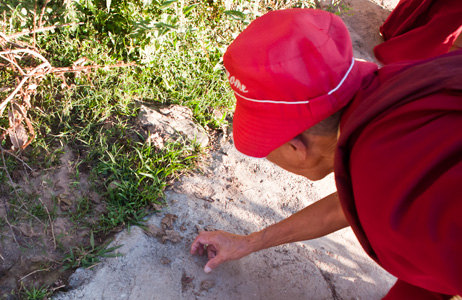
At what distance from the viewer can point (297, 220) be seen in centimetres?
193

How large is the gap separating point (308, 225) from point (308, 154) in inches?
20.3

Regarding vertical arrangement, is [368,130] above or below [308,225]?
above

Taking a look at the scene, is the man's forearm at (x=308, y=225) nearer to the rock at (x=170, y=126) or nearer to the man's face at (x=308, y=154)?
the man's face at (x=308, y=154)

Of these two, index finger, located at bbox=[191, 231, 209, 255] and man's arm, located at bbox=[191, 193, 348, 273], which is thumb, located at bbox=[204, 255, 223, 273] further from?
index finger, located at bbox=[191, 231, 209, 255]

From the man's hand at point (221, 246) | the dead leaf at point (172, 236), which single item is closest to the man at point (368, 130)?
the man's hand at point (221, 246)

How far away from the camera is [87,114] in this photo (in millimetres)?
2551

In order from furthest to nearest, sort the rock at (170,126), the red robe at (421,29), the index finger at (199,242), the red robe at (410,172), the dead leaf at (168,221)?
the red robe at (421,29) → the rock at (170,126) → the dead leaf at (168,221) → the index finger at (199,242) → the red robe at (410,172)

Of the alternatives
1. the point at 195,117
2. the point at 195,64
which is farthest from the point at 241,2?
the point at 195,117

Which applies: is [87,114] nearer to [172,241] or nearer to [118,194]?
[118,194]

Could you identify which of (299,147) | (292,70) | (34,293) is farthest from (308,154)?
(34,293)

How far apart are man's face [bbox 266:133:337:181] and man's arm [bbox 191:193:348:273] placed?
0.83 ft

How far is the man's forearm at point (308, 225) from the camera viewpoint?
1.84 m

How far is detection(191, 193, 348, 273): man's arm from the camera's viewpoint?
1856mm

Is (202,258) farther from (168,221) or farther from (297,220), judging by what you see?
(297,220)
